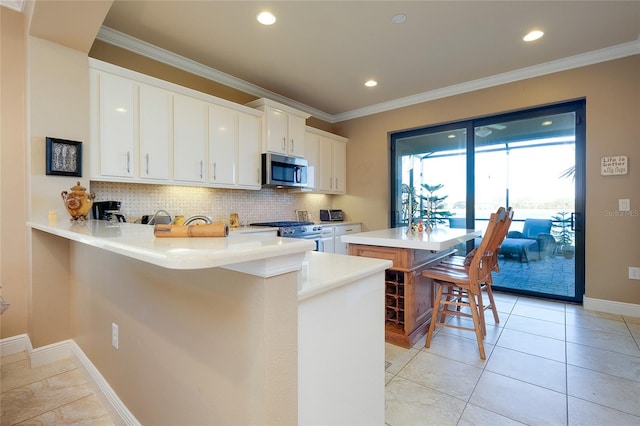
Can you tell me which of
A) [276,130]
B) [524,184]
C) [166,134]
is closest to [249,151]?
[276,130]

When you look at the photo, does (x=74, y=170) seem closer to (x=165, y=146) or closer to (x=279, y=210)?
(x=165, y=146)

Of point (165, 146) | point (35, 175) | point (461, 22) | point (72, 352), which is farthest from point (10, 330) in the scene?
point (461, 22)

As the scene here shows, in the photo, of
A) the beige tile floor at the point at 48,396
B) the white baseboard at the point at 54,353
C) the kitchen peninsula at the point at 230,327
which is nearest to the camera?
the kitchen peninsula at the point at 230,327

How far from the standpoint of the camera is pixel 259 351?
2.72 ft

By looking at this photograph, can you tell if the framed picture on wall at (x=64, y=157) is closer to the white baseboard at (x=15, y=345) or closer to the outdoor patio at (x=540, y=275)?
the white baseboard at (x=15, y=345)

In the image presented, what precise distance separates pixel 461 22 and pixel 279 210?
3.12 metres

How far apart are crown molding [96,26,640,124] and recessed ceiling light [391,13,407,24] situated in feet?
5.86

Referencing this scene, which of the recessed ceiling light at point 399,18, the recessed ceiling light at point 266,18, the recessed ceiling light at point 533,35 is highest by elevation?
the recessed ceiling light at point 533,35

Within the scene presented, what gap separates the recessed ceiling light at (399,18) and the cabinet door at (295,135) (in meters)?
1.82

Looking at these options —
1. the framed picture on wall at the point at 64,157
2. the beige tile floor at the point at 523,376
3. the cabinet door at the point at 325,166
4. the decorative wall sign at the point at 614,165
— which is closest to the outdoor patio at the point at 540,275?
the beige tile floor at the point at 523,376

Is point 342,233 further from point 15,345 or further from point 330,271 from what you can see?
point 15,345

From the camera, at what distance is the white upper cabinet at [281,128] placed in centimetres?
377

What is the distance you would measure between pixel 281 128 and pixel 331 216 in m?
1.82

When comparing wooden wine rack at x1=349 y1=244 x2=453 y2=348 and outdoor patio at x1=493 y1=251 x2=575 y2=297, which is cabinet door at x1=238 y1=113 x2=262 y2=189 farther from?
outdoor patio at x1=493 y1=251 x2=575 y2=297
